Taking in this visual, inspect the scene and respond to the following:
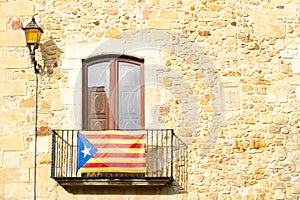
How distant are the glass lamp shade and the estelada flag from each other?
1596 mm

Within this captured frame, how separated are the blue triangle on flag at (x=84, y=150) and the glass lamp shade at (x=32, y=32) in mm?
1632

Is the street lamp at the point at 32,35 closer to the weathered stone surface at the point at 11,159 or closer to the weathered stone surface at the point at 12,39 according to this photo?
the weathered stone surface at the point at 12,39

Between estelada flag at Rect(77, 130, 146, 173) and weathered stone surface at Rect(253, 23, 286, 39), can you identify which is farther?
weathered stone surface at Rect(253, 23, 286, 39)

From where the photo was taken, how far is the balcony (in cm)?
981

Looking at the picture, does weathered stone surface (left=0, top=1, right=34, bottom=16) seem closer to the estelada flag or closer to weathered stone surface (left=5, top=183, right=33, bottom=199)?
the estelada flag

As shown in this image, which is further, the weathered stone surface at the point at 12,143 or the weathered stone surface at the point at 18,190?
the weathered stone surface at the point at 12,143

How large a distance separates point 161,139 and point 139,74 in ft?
3.65

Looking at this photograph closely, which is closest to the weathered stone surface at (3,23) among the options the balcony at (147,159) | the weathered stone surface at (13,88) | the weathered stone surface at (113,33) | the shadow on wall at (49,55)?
the shadow on wall at (49,55)

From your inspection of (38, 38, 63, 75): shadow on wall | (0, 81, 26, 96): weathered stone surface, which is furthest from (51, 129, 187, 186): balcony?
(38, 38, 63, 75): shadow on wall

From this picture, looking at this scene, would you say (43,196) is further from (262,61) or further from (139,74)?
(262,61)

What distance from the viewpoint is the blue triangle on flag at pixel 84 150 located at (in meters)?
9.84

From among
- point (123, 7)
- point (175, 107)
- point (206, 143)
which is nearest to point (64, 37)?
point (123, 7)

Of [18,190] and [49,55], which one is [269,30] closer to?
[49,55]

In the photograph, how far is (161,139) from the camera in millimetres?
10016
